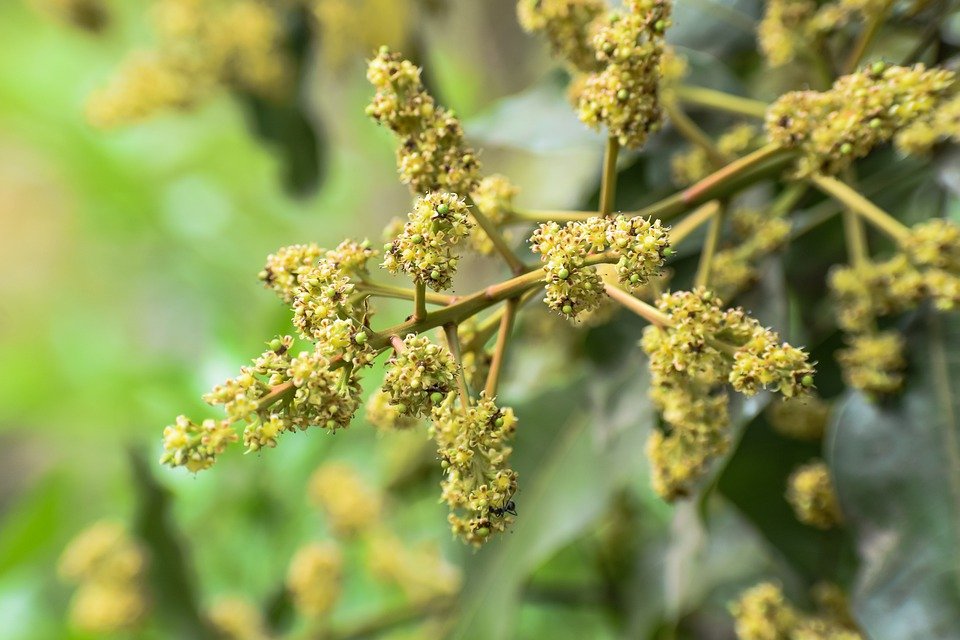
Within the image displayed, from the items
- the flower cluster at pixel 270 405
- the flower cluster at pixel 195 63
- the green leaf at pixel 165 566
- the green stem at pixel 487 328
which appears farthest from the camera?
the flower cluster at pixel 195 63

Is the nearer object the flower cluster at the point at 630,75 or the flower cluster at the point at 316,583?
the flower cluster at the point at 630,75

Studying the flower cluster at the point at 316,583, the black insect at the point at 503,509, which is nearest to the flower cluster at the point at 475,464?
the black insect at the point at 503,509

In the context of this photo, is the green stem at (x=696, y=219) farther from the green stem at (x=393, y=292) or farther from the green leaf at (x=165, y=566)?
the green leaf at (x=165, y=566)

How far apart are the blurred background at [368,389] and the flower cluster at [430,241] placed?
0.21 m

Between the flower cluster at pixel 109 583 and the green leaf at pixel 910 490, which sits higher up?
the flower cluster at pixel 109 583

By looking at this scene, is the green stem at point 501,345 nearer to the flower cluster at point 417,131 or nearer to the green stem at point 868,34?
the flower cluster at point 417,131

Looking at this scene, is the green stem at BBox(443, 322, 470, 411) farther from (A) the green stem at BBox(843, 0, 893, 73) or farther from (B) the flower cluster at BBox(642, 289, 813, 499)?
(A) the green stem at BBox(843, 0, 893, 73)

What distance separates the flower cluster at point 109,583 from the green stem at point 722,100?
83 centimetres

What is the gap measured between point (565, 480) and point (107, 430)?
149cm

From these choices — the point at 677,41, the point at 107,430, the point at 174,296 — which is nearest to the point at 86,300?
the point at 174,296

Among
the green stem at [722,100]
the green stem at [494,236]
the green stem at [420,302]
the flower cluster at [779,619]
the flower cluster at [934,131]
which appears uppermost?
the green stem at [722,100]

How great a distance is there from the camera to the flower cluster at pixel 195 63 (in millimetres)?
1249

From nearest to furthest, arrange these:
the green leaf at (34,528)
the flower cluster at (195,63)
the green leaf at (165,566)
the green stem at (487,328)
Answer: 1. the green stem at (487,328)
2. the green leaf at (165,566)
3. the flower cluster at (195,63)
4. the green leaf at (34,528)

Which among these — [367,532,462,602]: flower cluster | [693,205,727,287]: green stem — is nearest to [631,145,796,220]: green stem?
[693,205,727,287]: green stem
